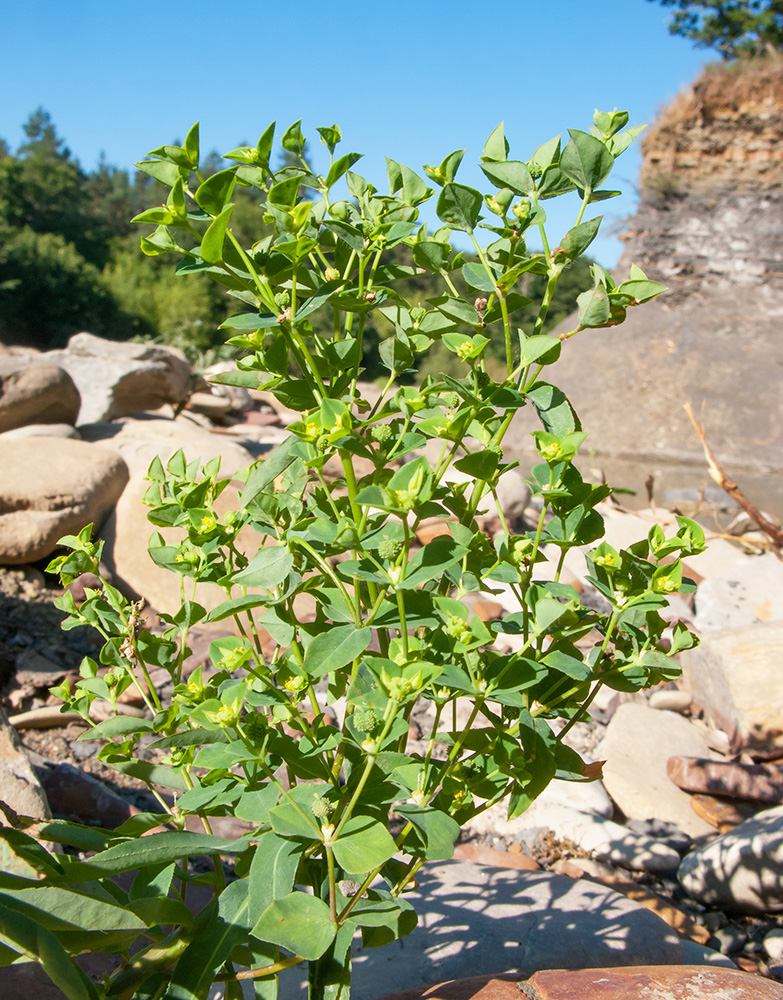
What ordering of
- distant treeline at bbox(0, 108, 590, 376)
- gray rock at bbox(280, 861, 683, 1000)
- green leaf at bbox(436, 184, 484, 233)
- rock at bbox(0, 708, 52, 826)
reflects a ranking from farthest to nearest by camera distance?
distant treeline at bbox(0, 108, 590, 376) < rock at bbox(0, 708, 52, 826) < gray rock at bbox(280, 861, 683, 1000) < green leaf at bbox(436, 184, 484, 233)

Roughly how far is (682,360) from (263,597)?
474 inches

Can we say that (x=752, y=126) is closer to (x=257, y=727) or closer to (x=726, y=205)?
(x=726, y=205)

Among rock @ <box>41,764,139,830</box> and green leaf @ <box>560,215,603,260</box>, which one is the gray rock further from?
green leaf @ <box>560,215,603,260</box>

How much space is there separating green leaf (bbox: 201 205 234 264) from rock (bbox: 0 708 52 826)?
1.10m

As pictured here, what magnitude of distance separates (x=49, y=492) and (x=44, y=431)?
101 cm

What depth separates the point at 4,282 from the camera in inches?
656

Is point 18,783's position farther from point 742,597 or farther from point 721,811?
point 742,597

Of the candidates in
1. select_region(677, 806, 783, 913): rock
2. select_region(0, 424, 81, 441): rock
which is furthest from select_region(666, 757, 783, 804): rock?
select_region(0, 424, 81, 441): rock

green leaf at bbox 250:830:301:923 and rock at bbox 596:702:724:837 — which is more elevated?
green leaf at bbox 250:830:301:923

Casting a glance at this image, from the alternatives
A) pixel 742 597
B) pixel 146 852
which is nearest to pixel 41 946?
pixel 146 852

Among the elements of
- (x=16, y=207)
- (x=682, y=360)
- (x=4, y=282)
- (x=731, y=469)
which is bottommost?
(x=731, y=469)

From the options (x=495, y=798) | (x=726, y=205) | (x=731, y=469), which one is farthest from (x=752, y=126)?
(x=495, y=798)

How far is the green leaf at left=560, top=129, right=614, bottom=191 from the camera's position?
695mm

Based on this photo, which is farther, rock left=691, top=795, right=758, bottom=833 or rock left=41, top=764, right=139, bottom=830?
rock left=691, top=795, right=758, bottom=833
